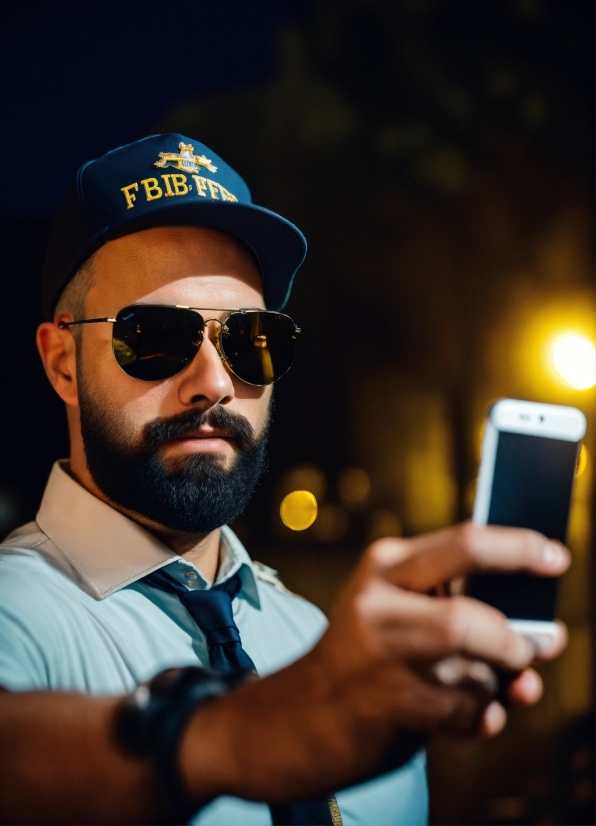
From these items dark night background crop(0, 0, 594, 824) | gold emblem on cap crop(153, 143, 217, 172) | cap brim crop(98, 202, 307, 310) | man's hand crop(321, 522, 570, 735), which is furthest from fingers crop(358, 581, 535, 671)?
dark night background crop(0, 0, 594, 824)

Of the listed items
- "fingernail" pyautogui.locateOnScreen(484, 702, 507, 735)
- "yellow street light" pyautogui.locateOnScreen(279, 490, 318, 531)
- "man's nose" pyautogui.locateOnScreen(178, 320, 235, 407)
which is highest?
"man's nose" pyautogui.locateOnScreen(178, 320, 235, 407)

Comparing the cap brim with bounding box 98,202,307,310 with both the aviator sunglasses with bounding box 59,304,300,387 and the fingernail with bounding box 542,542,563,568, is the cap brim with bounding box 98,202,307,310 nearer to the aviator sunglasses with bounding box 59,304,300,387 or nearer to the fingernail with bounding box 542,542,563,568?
the aviator sunglasses with bounding box 59,304,300,387

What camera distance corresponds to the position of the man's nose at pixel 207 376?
157cm

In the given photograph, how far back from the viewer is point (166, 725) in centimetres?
84

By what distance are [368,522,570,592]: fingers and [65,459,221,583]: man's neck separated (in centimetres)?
96

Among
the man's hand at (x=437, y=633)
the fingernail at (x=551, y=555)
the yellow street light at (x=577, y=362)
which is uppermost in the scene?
the yellow street light at (x=577, y=362)

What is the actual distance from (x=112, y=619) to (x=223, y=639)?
0.84 feet

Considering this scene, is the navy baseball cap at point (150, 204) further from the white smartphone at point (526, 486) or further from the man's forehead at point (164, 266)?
the white smartphone at point (526, 486)

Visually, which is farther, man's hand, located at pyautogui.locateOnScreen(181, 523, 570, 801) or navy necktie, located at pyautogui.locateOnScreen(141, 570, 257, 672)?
navy necktie, located at pyautogui.locateOnScreen(141, 570, 257, 672)

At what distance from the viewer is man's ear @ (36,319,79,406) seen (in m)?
1.74

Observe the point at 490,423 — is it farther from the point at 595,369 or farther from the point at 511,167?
the point at 511,167

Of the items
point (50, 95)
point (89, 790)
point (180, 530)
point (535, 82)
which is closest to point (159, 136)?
point (50, 95)

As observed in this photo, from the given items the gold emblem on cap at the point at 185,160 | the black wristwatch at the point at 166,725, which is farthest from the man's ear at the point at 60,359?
the black wristwatch at the point at 166,725

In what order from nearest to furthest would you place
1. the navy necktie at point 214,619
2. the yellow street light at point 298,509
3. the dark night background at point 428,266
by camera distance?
1. the navy necktie at point 214,619
2. the dark night background at point 428,266
3. the yellow street light at point 298,509
